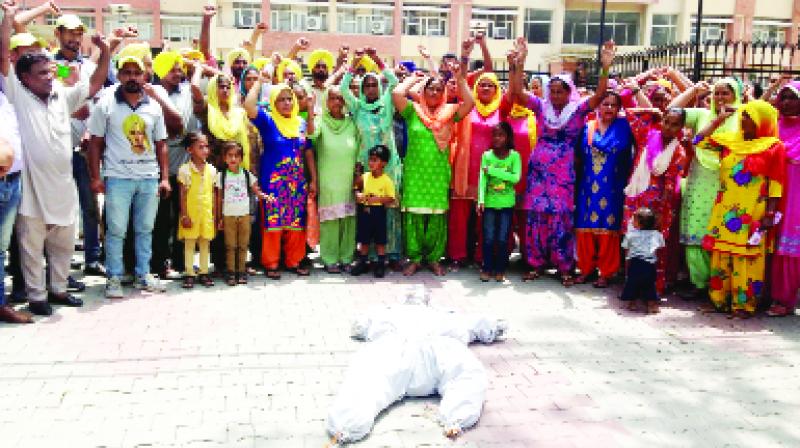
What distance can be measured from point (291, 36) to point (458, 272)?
97.6ft

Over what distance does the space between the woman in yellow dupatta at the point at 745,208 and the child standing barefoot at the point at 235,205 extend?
4.14 m

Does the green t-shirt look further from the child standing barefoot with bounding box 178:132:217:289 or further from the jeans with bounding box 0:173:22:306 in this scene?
the jeans with bounding box 0:173:22:306

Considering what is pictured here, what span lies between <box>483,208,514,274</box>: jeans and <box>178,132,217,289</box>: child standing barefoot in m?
2.62

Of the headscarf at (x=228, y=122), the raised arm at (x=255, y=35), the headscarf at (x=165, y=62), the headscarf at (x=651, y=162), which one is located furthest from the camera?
the raised arm at (x=255, y=35)

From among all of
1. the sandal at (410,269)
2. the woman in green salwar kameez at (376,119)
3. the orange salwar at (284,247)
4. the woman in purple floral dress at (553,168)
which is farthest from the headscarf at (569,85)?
the orange salwar at (284,247)

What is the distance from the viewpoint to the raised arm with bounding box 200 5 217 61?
7016 mm

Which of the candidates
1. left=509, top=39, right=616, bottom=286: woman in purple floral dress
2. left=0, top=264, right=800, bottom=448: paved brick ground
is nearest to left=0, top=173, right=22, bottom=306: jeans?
left=0, top=264, right=800, bottom=448: paved brick ground

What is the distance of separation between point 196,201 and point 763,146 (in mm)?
4828

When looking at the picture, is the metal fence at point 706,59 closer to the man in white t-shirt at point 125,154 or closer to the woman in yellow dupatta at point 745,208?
the woman in yellow dupatta at point 745,208

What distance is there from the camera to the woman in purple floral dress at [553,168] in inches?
260

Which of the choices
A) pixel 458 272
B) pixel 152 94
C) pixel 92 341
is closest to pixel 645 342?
pixel 458 272

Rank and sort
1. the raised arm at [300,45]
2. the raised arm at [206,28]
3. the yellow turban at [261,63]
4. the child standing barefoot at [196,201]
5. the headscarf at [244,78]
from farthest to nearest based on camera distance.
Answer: the yellow turban at [261,63] < the raised arm at [300,45] < the headscarf at [244,78] < the raised arm at [206,28] < the child standing barefoot at [196,201]

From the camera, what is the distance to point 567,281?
680cm

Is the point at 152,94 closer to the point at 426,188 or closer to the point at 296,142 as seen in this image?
the point at 296,142
